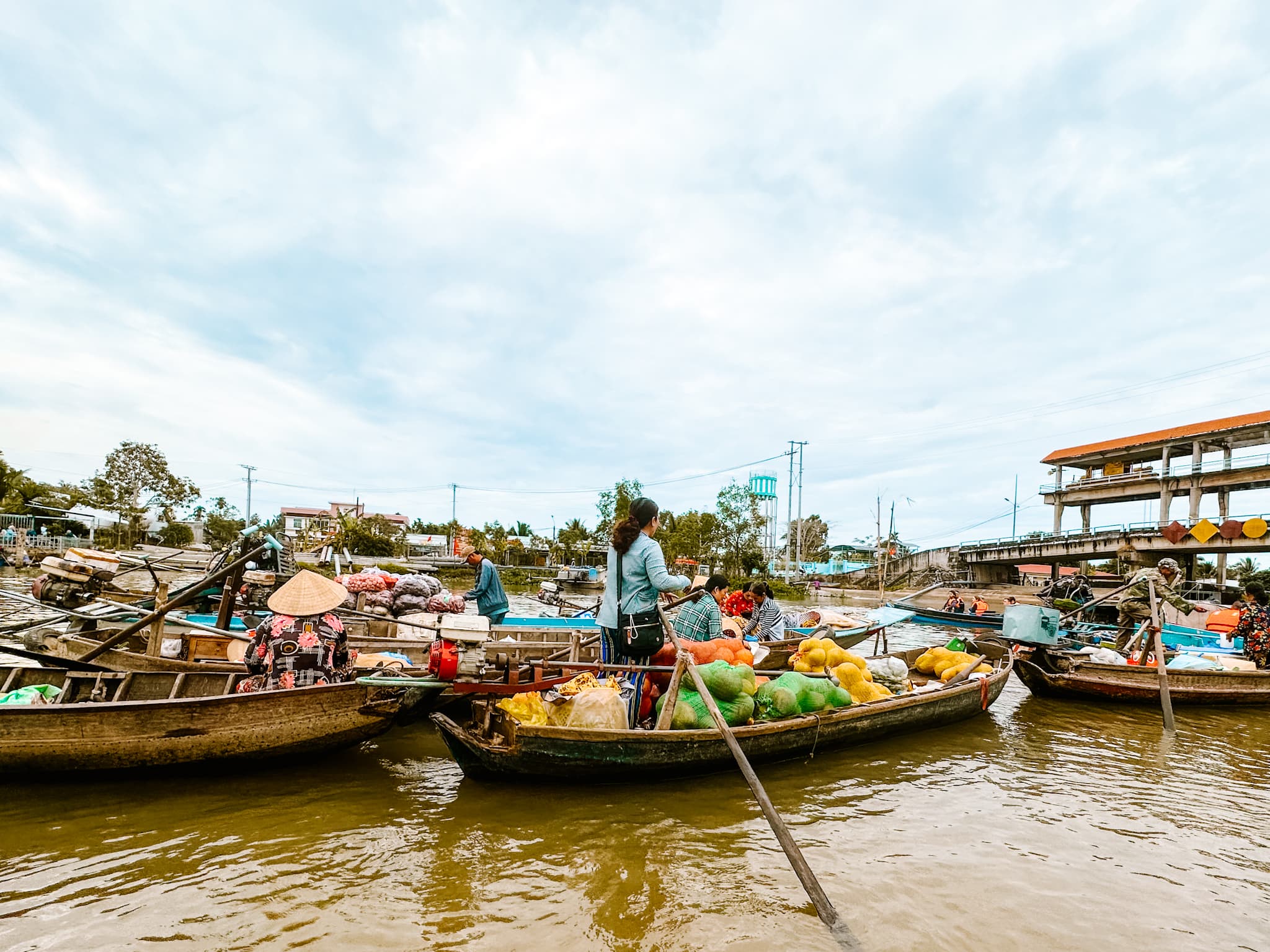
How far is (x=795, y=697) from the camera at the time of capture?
604 cm

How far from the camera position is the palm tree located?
34341 millimetres

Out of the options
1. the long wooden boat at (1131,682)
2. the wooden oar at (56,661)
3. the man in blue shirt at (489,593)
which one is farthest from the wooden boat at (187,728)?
the long wooden boat at (1131,682)

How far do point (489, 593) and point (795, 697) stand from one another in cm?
530

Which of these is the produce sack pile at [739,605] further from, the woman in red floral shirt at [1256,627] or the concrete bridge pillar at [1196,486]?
the concrete bridge pillar at [1196,486]

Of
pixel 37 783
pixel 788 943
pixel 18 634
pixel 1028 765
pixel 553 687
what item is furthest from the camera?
pixel 18 634

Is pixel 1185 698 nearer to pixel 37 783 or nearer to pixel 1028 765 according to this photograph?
pixel 1028 765

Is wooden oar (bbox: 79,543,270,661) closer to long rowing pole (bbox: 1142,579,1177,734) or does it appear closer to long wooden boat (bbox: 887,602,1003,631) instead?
long rowing pole (bbox: 1142,579,1177,734)

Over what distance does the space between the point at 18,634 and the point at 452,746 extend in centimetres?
628

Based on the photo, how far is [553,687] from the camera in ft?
17.5

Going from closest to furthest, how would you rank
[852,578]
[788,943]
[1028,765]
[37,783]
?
[788,943] < [37,783] < [1028,765] < [852,578]

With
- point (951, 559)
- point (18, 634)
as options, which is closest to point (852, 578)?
point (951, 559)

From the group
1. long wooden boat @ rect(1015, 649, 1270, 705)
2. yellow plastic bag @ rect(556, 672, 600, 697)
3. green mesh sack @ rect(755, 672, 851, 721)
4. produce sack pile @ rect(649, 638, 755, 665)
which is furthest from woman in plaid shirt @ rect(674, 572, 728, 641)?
long wooden boat @ rect(1015, 649, 1270, 705)

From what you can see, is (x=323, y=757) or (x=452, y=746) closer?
(x=452, y=746)

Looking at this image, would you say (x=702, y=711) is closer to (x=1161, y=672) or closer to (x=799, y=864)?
(x=799, y=864)
